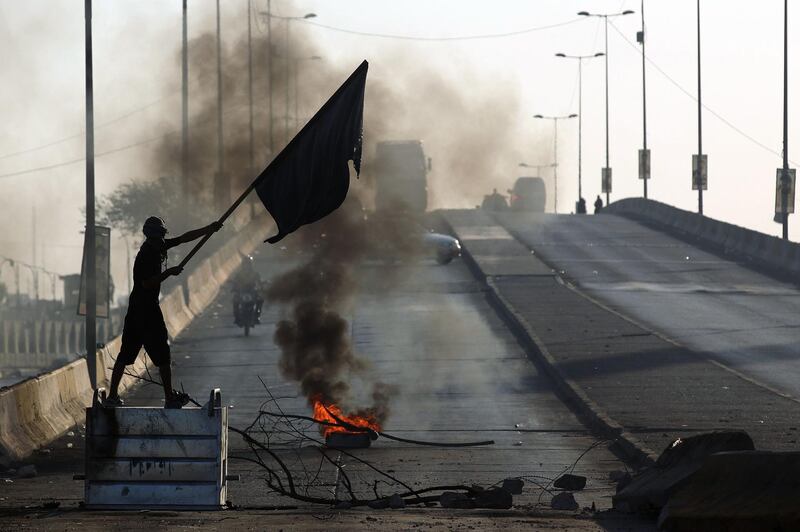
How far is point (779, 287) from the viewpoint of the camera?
48.7m

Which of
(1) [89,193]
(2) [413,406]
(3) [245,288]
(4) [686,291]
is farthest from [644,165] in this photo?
(2) [413,406]

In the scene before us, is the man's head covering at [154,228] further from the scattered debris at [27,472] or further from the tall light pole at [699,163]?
the tall light pole at [699,163]

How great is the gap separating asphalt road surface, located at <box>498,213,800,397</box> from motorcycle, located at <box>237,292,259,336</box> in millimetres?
8716

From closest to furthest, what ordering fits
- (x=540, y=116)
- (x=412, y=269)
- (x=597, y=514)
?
(x=597, y=514)
(x=412, y=269)
(x=540, y=116)

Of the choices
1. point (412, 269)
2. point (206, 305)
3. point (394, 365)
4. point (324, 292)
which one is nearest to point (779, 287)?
point (412, 269)

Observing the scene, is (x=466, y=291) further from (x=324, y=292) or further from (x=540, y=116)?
(x=540, y=116)

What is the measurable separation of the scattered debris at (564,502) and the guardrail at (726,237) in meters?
37.6

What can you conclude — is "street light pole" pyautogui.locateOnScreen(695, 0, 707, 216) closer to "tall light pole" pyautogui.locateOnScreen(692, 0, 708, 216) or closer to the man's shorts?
"tall light pole" pyautogui.locateOnScreen(692, 0, 708, 216)

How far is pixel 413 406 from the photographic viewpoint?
25719mm

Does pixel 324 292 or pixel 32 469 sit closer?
pixel 32 469

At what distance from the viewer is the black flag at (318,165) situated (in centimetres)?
1437

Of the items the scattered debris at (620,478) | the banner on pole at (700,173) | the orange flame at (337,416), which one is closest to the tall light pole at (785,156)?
the banner on pole at (700,173)

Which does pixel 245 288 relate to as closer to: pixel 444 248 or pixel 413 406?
pixel 413 406

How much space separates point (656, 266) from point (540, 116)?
79.2 m
